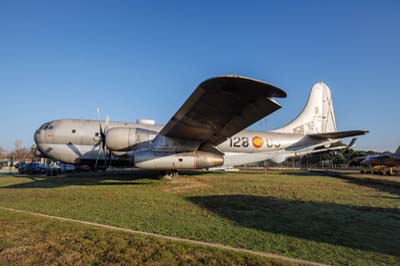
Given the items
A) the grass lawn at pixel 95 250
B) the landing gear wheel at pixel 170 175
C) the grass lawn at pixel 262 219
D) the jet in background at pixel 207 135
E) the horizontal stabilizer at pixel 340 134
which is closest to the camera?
the grass lawn at pixel 95 250

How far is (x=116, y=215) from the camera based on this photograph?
5852 millimetres

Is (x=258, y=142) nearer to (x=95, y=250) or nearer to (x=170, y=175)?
(x=170, y=175)

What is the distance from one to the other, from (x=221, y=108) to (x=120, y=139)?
574 cm

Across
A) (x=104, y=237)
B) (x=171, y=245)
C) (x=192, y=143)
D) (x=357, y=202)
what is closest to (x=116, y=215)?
(x=104, y=237)

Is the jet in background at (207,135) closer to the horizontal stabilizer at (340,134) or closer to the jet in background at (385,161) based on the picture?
the horizontal stabilizer at (340,134)

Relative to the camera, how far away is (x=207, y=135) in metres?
10.9

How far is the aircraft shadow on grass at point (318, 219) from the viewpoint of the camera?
13.8 feet

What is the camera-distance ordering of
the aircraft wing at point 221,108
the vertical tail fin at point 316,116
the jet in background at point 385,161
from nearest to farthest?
the aircraft wing at point 221,108 → the vertical tail fin at point 316,116 → the jet in background at point 385,161

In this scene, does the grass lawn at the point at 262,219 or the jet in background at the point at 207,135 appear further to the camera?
the jet in background at the point at 207,135

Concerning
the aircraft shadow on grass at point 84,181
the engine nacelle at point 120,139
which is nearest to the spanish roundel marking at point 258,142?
the aircraft shadow on grass at point 84,181

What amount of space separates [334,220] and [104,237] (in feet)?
16.6

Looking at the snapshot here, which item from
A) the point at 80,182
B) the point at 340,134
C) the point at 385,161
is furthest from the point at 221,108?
the point at 385,161

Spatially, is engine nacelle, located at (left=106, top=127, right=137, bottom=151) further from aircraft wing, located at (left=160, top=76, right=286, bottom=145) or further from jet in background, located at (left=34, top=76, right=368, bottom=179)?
aircraft wing, located at (left=160, top=76, right=286, bottom=145)

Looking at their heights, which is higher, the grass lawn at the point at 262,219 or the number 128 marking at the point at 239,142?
the number 128 marking at the point at 239,142
